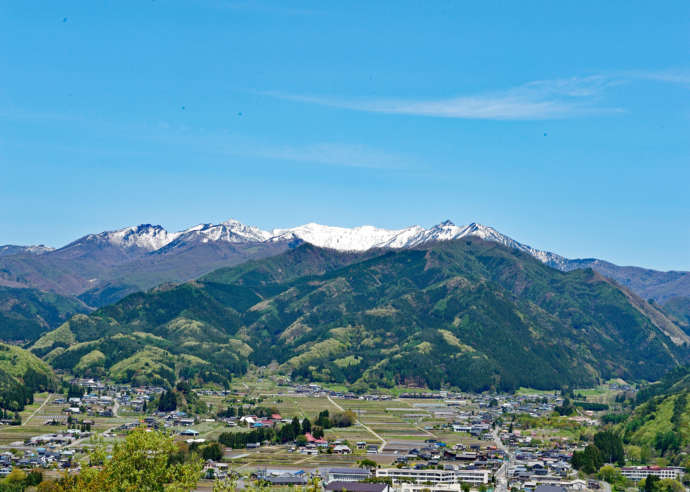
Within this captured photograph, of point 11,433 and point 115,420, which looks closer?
point 11,433

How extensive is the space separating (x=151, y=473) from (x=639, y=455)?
113016mm

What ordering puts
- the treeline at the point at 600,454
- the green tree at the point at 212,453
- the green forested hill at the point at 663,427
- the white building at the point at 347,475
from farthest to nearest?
the green forested hill at the point at 663,427, the treeline at the point at 600,454, the green tree at the point at 212,453, the white building at the point at 347,475

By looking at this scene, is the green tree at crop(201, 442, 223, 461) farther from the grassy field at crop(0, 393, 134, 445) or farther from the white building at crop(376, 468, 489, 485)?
the grassy field at crop(0, 393, 134, 445)

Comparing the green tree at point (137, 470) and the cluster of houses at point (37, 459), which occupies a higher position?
the green tree at point (137, 470)

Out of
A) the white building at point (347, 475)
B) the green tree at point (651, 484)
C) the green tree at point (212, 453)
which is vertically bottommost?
the green tree at point (651, 484)

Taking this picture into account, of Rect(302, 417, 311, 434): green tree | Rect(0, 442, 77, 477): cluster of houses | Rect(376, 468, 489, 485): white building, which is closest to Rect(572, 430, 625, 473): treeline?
Rect(376, 468, 489, 485): white building

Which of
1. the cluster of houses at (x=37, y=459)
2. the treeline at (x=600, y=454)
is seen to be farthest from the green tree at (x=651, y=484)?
the cluster of houses at (x=37, y=459)

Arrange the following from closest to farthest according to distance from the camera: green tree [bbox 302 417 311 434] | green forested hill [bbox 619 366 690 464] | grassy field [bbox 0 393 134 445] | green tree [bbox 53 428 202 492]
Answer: green tree [bbox 53 428 202 492], green forested hill [bbox 619 366 690 464], grassy field [bbox 0 393 134 445], green tree [bbox 302 417 311 434]

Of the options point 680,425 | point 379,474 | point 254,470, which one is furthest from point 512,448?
point 254,470

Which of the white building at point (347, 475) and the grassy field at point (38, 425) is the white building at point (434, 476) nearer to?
the white building at point (347, 475)

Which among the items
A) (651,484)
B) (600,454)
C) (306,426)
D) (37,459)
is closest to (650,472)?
(651,484)

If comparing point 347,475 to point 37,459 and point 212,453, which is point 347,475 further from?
point 37,459

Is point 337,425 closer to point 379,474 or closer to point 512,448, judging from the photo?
point 512,448

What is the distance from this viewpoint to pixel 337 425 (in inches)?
7618
